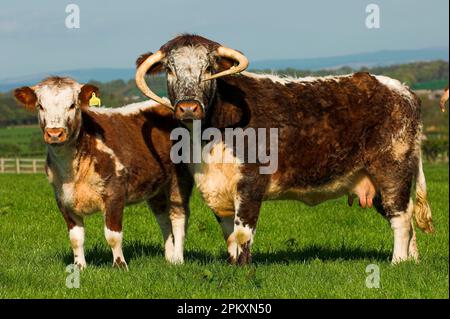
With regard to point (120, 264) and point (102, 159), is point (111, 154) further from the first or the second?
point (120, 264)

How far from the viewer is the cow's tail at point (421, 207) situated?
1050cm

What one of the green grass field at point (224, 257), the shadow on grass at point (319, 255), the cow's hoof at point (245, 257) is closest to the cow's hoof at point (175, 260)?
the green grass field at point (224, 257)

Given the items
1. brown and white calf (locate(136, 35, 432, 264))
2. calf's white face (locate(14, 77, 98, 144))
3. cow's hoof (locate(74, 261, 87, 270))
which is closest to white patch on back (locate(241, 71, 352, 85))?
brown and white calf (locate(136, 35, 432, 264))

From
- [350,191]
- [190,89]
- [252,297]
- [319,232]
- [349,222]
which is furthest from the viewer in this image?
[349,222]

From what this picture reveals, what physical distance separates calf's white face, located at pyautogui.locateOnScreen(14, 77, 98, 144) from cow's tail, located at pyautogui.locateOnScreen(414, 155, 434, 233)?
4.40 metres

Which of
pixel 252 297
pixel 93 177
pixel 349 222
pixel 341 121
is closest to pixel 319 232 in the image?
pixel 349 222

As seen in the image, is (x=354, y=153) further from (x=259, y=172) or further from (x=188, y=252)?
(x=188, y=252)

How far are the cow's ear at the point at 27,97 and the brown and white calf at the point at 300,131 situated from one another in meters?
1.21

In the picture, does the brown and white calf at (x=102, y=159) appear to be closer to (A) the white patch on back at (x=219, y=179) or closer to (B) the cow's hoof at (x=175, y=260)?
(B) the cow's hoof at (x=175, y=260)

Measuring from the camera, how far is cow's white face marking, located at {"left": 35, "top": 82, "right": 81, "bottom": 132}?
8.74 meters

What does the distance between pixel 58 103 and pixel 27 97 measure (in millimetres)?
473

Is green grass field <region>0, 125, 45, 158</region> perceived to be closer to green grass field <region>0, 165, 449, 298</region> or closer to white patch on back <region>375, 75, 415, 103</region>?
green grass field <region>0, 165, 449, 298</region>

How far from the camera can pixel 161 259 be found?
33.2 feet

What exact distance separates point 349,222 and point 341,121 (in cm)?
513
